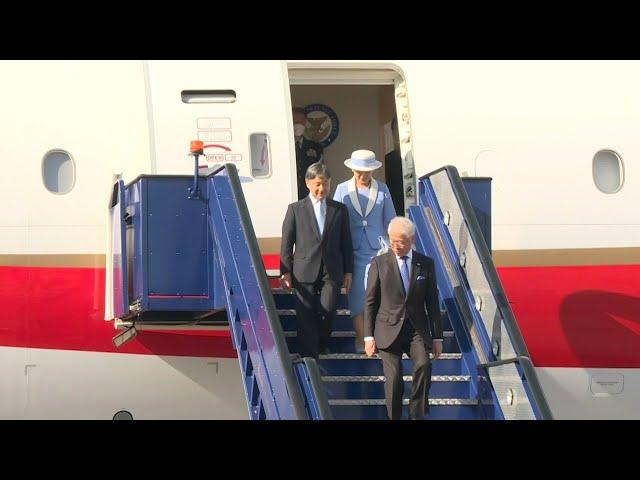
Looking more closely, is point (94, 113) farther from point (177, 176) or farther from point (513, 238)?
point (513, 238)

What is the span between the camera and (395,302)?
25.4ft

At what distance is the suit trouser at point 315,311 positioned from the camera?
324 inches

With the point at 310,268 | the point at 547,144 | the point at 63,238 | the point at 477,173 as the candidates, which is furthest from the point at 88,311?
the point at 547,144

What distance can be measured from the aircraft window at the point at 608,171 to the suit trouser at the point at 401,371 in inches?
136

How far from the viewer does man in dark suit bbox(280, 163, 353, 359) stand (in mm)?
8273

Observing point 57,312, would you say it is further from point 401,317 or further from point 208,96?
point 401,317

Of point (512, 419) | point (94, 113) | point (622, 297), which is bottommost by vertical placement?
point (512, 419)

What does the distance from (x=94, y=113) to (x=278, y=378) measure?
3.43 metres

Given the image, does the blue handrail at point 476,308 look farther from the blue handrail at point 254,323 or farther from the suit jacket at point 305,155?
the suit jacket at point 305,155

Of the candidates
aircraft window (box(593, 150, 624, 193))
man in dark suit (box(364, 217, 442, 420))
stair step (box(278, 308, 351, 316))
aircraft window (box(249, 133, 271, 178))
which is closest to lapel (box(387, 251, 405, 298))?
man in dark suit (box(364, 217, 442, 420))

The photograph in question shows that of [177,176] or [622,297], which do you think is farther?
[622,297]

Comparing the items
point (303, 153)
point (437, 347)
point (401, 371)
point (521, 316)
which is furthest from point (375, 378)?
point (303, 153)

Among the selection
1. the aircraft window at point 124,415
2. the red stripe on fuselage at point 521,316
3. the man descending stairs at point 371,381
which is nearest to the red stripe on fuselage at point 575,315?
the red stripe on fuselage at point 521,316

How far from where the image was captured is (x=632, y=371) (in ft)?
33.4
